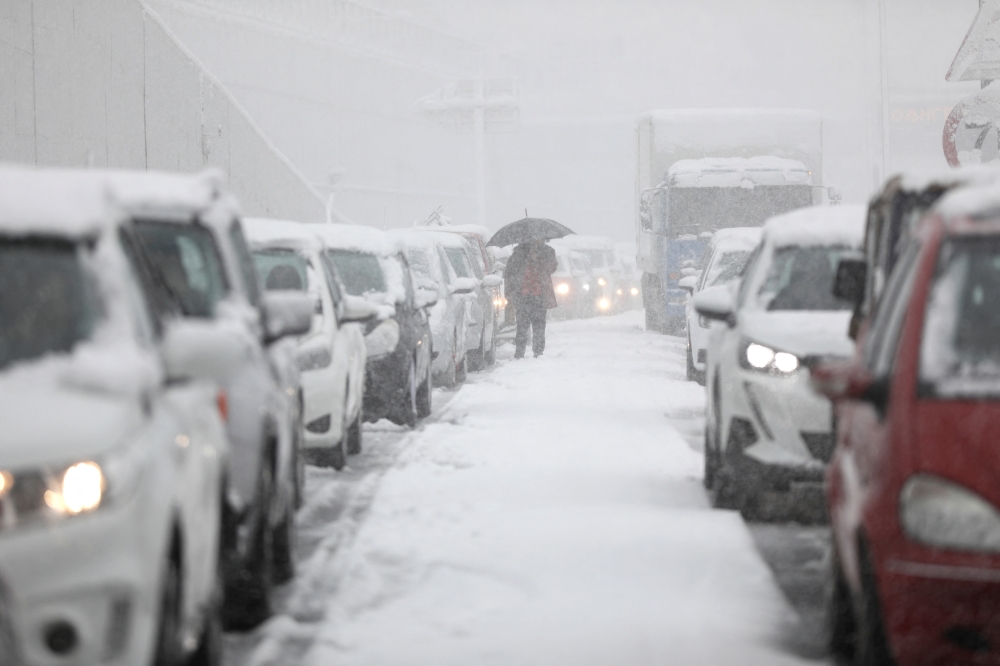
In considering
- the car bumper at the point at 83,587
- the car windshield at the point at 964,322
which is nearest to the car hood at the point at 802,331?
the car windshield at the point at 964,322

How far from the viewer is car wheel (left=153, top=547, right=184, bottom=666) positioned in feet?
13.9

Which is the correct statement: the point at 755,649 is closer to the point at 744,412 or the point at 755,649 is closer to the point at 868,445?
the point at 868,445

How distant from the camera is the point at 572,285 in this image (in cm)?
3941

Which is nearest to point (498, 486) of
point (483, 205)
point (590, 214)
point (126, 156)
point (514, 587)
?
point (514, 587)

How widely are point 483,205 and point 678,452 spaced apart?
6025 centimetres

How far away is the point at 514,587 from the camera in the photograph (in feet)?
22.5

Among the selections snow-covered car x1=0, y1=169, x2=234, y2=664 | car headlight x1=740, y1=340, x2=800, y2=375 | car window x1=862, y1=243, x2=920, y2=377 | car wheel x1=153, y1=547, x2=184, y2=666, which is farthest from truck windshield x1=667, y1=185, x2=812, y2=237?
car wheel x1=153, y1=547, x2=184, y2=666

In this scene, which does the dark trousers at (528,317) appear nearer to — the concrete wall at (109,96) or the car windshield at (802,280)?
the concrete wall at (109,96)

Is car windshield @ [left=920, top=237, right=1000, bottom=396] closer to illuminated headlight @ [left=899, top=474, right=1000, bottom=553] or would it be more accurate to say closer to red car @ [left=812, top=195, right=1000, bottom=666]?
red car @ [left=812, top=195, right=1000, bottom=666]

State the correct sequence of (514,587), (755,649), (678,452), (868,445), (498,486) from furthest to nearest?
(678,452)
(498,486)
(514,587)
(755,649)
(868,445)

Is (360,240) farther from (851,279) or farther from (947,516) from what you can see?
(947,516)

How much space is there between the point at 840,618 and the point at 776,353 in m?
3.43

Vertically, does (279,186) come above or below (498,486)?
above

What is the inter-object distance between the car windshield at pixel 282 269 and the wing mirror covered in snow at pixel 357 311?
0.51 metres
